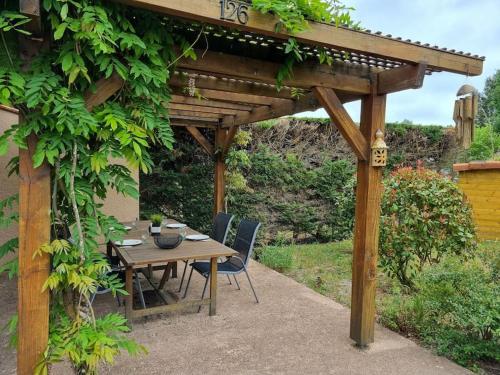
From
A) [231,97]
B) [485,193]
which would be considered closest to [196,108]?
[231,97]

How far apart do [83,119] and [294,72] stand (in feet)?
4.88

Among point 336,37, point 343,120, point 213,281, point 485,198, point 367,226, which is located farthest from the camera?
point 485,198

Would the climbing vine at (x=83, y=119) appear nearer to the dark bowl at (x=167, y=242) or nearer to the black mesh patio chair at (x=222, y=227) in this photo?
the dark bowl at (x=167, y=242)

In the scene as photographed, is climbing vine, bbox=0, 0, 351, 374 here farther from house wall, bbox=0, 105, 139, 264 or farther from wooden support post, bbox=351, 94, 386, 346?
house wall, bbox=0, 105, 139, 264

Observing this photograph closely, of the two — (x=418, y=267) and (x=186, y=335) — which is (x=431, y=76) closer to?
(x=418, y=267)

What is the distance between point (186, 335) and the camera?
2.98 metres

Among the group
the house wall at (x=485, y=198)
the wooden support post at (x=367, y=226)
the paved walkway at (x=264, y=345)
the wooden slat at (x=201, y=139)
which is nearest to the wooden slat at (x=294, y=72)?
the wooden support post at (x=367, y=226)

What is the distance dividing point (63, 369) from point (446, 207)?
12.9 feet

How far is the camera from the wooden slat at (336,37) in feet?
5.58

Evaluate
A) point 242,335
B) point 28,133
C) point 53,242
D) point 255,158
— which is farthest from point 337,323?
point 255,158

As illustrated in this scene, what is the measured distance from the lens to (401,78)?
102 inches

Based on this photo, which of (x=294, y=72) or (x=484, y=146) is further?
(x=484, y=146)

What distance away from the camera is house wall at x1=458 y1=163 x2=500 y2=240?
7121 millimetres

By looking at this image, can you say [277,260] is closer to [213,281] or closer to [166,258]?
[213,281]
